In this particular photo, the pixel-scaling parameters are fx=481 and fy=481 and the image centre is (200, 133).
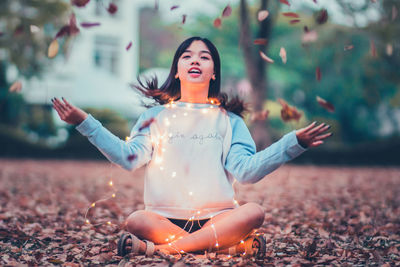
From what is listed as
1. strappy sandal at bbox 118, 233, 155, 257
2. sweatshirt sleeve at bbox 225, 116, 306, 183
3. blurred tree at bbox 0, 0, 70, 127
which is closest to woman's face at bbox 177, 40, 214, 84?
sweatshirt sleeve at bbox 225, 116, 306, 183

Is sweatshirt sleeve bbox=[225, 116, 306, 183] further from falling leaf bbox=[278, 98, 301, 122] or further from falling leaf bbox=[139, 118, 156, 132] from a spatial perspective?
falling leaf bbox=[139, 118, 156, 132]

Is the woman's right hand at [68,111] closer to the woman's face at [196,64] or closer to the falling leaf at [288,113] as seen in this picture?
the woman's face at [196,64]

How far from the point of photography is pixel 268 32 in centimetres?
1174

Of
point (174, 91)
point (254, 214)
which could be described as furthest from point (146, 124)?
point (254, 214)

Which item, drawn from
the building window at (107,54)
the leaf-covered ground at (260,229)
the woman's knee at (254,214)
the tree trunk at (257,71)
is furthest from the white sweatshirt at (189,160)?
the building window at (107,54)

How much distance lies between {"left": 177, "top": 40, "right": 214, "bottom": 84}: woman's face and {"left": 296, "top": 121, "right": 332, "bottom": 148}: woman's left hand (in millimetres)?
837

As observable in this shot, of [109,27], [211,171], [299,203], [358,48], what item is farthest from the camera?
[109,27]

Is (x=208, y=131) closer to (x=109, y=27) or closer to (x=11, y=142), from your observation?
(x=11, y=142)

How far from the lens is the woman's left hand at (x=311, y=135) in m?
2.55

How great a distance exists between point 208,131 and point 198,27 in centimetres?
2439

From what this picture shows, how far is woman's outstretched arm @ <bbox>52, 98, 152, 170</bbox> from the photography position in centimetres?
266

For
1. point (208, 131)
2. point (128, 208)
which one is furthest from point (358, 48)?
point (208, 131)

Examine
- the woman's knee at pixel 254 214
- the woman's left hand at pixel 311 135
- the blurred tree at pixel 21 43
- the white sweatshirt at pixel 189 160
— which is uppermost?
the blurred tree at pixel 21 43

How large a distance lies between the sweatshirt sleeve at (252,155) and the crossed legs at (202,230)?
228 millimetres
